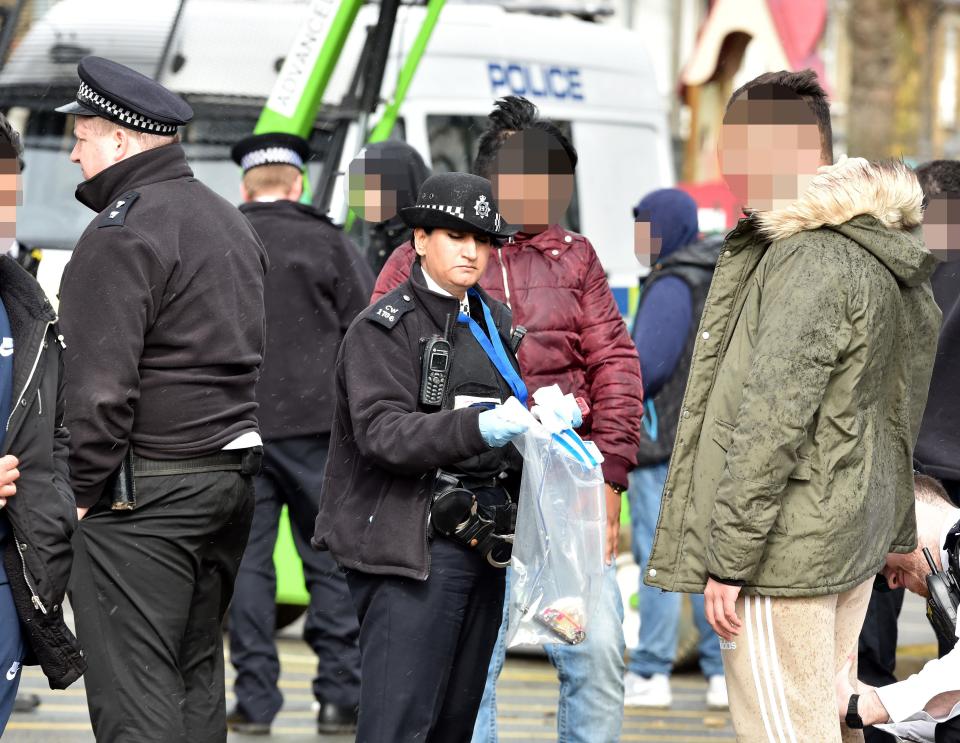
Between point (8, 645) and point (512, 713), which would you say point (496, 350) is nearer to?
point (8, 645)

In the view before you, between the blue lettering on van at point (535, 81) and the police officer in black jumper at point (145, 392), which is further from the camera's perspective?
the blue lettering on van at point (535, 81)

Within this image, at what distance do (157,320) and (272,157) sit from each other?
2.48 m

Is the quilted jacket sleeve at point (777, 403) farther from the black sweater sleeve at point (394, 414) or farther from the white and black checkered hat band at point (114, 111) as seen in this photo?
the white and black checkered hat band at point (114, 111)

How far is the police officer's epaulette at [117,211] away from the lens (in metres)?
4.32

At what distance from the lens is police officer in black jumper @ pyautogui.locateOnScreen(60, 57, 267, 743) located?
14.0 feet

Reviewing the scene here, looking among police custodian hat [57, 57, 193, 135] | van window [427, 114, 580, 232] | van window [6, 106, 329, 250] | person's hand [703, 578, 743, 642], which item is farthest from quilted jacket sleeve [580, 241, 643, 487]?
van window [427, 114, 580, 232]

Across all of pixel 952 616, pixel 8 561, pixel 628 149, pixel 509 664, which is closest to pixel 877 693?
pixel 952 616

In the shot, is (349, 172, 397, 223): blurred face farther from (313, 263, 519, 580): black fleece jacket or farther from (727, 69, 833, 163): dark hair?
(727, 69, 833, 163): dark hair

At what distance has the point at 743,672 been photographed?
12.7 feet

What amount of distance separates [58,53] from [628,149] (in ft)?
12.4

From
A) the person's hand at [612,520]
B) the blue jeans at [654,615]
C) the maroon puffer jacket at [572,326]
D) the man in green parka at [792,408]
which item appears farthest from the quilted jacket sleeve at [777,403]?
the blue jeans at [654,615]

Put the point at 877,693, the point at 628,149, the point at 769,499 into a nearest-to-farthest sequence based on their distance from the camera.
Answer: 1. the point at 769,499
2. the point at 877,693
3. the point at 628,149

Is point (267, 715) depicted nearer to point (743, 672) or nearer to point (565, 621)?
point (565, 621)

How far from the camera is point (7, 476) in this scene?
3.72 metres
